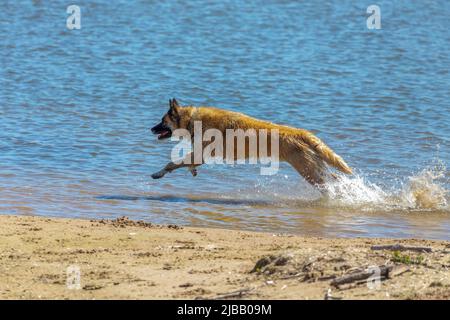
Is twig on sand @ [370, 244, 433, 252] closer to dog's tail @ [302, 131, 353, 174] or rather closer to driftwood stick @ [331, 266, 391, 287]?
driftwood stick @ [331, 266, 391, 287]

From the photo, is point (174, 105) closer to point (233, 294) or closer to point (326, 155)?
point (326, 155)

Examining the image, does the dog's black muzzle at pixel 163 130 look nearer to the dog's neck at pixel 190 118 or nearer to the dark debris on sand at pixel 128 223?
the dog's neck at pixel 190 118

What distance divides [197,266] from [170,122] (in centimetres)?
507

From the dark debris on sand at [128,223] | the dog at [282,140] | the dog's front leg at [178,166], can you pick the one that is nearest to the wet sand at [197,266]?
the dark debris on sand at [128,223]

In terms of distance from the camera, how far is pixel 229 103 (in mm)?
17391

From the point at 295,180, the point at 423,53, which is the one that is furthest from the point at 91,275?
the point at 423,53

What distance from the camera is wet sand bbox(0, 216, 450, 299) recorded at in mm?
6809

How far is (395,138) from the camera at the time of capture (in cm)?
1526

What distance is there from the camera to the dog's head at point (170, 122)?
41.4 ft

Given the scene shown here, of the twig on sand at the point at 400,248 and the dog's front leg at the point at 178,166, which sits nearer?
the twig on sand at the point at 400,248

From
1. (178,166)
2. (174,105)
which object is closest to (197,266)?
(178,166)

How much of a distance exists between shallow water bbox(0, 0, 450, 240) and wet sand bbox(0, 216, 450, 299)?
1289 mm

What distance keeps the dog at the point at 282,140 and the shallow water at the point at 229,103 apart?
0.28 meters
